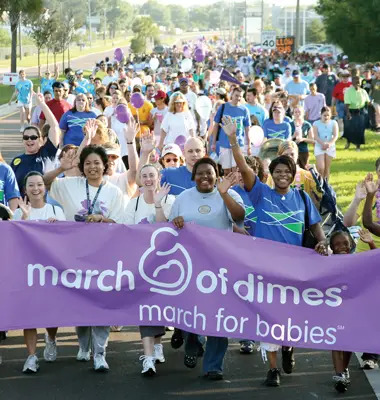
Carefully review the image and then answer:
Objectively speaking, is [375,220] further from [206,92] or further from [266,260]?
[206,92]

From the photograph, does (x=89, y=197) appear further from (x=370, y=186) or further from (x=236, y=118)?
(x=236, y=118)

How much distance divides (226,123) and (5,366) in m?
2.45

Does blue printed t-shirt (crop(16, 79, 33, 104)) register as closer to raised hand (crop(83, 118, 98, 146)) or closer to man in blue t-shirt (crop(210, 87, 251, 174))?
man in blue t-shirt (crop(210, 87, 251, 174))

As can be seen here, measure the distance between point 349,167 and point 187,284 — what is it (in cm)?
1494

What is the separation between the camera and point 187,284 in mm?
8219

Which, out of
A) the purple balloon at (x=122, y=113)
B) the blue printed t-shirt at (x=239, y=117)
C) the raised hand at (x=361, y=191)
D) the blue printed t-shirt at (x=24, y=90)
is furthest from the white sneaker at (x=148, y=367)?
the blue printed t-shirt at (x=24, y=90)

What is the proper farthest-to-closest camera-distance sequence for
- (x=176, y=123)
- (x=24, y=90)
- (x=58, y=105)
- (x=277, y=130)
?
(x=24, y=90)
(x=58, y=105)
(x=277, y=130)
(x=176, y=123)

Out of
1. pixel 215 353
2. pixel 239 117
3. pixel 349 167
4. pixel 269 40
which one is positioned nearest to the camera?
pixel 215 353

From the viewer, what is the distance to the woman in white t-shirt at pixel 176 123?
15930 mm

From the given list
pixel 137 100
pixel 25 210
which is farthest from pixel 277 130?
pixel 25 210

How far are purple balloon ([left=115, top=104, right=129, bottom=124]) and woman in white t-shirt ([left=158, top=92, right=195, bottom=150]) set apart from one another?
0.53m

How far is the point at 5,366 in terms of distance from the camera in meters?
8.76

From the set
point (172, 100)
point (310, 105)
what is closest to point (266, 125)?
point (172, 100)

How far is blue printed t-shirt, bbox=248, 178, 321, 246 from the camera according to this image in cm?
846
